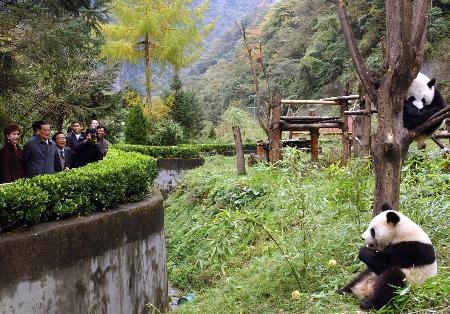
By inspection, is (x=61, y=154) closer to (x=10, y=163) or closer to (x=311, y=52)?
(x=10, y=163)

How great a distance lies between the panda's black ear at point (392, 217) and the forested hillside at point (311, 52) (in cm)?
1832

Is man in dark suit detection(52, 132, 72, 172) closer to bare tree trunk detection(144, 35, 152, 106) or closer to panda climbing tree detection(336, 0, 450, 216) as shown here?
panda climbing tree detection(336, 0, 450, 216)

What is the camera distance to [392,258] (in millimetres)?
3635

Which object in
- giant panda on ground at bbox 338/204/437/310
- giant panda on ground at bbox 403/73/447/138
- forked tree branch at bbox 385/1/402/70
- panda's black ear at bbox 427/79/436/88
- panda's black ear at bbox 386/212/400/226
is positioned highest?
forked tree branch at bbox 385/1/402/70

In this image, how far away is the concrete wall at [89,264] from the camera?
4.52 m

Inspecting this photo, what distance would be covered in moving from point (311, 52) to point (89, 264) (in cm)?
2964

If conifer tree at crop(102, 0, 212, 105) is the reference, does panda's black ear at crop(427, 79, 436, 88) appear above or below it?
below

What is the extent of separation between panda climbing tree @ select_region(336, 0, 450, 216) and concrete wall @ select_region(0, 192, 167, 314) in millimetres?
3071

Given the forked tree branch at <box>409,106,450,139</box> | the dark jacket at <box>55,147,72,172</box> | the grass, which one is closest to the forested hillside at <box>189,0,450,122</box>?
the dark jacket at <box>55,147,72,172</box>

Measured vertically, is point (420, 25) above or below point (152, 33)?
below

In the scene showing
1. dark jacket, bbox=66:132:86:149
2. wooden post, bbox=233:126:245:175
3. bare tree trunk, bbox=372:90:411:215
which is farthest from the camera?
wooden post, bbox=233:126:245:175

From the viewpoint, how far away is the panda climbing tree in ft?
12.5

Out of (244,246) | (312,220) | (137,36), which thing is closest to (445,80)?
(137,36)

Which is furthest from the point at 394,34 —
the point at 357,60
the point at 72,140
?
the point at 72,140
